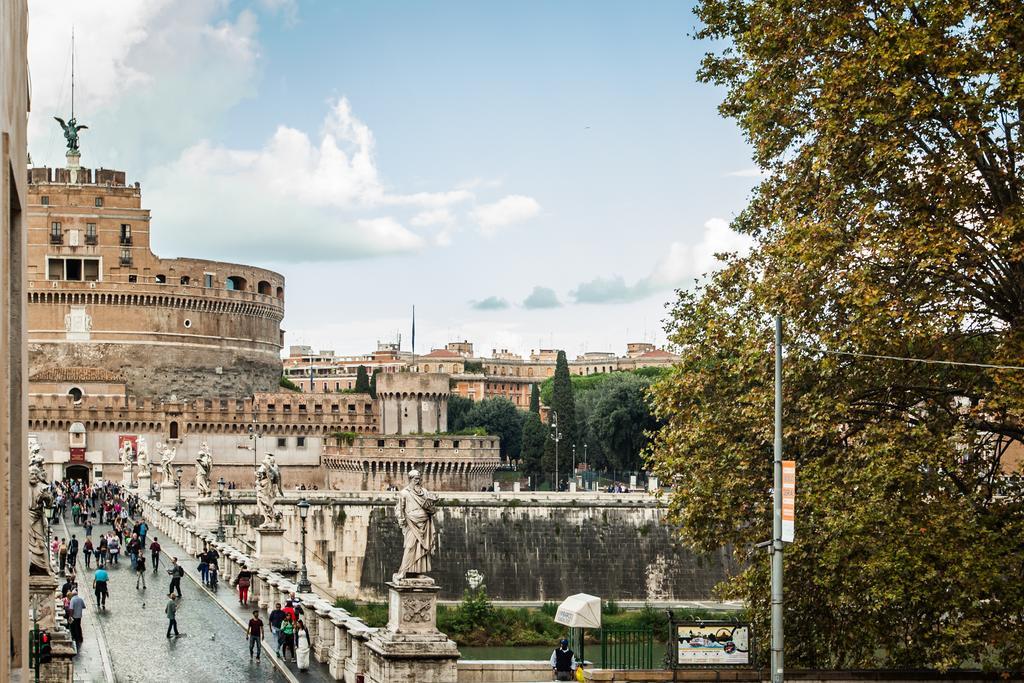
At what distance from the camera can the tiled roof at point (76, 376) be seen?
80688 millimetres

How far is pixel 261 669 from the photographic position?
19828 millimetres

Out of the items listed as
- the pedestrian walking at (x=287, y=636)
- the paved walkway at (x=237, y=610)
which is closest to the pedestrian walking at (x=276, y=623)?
the paved walkway at (x=237, y=610)

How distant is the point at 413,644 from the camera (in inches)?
666

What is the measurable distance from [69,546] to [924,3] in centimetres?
2228

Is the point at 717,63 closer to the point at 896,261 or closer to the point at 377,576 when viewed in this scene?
the point at 896,261

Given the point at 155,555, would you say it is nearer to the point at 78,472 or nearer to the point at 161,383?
the point at 78,472

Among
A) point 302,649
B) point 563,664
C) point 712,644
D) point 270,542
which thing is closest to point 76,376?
point 270,542

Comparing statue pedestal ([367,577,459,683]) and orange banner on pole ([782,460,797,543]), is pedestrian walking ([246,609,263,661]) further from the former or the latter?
orange banner on pole ([782,460,797,543])

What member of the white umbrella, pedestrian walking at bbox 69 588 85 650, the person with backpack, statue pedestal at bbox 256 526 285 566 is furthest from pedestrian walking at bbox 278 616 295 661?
statue pedestal at bbox 256 526 285 566

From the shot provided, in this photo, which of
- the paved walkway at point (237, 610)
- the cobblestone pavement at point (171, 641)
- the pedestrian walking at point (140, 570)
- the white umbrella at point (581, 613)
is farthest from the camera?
the pedestrian walking at point (140, 570)

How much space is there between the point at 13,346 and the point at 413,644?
6927 mm

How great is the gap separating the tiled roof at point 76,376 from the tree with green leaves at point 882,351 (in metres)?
66.7

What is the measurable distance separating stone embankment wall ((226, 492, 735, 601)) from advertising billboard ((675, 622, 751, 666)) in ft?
121

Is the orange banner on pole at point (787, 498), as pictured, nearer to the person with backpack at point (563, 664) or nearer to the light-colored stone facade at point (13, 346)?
the person with backpack at point (563, 664)
